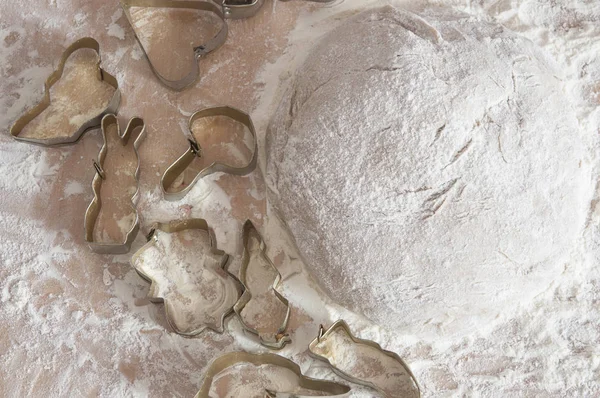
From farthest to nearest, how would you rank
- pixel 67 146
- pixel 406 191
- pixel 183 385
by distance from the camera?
1. pixel 67 146
2. pixel 183 385
3. pixel 406 191

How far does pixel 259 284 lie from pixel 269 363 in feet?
0.57

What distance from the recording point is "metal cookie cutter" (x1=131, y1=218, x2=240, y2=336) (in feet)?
4.63

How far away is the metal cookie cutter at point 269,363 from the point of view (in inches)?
53.1

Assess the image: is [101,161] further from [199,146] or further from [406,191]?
[406,191]

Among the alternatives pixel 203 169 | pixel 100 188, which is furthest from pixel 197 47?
pixel 100 188

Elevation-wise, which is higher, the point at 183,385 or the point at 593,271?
the point at 593,271

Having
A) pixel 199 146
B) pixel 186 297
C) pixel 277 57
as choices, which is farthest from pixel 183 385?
pixel 277 57

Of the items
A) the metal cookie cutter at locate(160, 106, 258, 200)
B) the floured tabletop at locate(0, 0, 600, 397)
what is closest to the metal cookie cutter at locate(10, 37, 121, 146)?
the floured tabletop at locate(0, 0, 600, 397)

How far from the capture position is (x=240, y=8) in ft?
5.02

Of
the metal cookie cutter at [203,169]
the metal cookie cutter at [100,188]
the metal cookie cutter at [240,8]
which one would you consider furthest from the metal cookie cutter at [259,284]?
the metal cookie cutter at [240,8]

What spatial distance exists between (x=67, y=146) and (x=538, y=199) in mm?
1093

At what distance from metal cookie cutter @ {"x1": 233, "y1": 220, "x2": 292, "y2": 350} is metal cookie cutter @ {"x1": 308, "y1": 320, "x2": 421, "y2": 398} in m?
0.08

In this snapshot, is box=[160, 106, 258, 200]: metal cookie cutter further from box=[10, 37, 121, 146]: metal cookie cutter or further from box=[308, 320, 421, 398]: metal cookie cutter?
box=[308, 320, 421, 398]: metal cookie cutter

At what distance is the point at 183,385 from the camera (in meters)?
1.41
